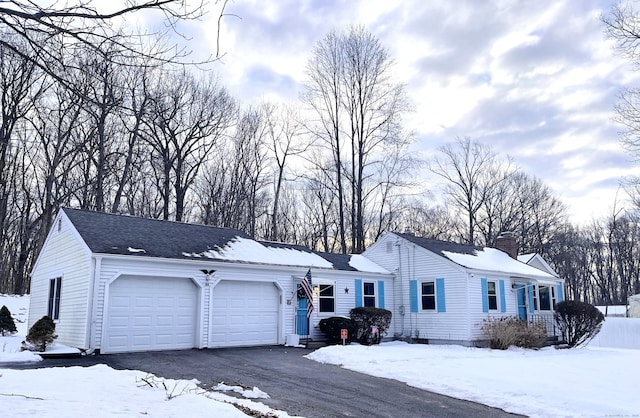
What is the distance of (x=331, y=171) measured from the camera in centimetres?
3347

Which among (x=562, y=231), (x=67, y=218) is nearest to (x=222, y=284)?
(x=67, y=218)

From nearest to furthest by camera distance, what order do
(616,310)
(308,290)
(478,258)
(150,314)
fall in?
(150,314)
(308,290)
(478,258)
(616,310)

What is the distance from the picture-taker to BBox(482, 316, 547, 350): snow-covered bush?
693 inches

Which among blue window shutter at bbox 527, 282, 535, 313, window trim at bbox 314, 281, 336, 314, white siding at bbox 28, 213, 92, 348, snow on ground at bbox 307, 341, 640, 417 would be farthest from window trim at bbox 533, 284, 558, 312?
white siding at bbox 28, 213, 92, 348

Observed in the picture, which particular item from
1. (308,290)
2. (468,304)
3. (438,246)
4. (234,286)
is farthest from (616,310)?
(234,286)

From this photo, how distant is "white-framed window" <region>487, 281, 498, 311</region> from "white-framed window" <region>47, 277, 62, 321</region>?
15.2 meters

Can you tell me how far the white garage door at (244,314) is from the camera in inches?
604

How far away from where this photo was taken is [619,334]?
103 ft

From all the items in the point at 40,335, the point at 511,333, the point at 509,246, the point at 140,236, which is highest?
the point at 509,246

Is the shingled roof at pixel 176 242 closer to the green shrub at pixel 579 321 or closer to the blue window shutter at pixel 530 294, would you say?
the blue window shutter at pixel 530 294

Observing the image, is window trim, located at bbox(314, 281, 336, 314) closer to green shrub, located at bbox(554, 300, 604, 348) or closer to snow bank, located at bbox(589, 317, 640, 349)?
green shrub, located at bbox(554, 300, 604, 348)

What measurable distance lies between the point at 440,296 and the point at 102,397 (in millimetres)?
15408

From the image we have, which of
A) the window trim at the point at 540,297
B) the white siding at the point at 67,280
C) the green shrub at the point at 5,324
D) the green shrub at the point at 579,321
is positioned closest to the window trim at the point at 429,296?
the window trim at the point at 540,297

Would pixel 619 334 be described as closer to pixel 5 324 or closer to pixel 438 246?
pixel 438 246
